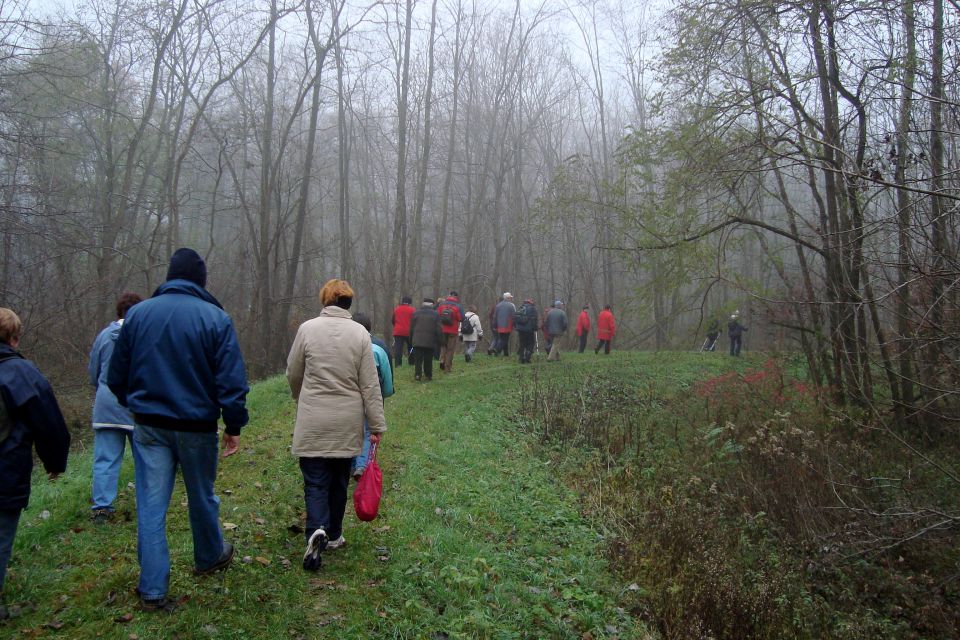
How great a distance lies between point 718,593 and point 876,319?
21.2ft

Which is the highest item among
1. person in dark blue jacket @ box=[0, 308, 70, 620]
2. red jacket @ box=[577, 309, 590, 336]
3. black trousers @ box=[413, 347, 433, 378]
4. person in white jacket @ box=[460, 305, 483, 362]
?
red jacket @ box=[577, 309, 590, 336]

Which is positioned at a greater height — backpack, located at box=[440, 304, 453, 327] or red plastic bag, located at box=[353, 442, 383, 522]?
backpack, located at box=[440, 304, 453, 327]

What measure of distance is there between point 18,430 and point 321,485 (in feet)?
5.95

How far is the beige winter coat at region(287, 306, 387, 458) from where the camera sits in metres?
4.56

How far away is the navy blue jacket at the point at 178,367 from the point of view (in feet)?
12.5

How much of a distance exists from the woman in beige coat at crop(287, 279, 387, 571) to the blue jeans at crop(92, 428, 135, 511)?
6.06 ft

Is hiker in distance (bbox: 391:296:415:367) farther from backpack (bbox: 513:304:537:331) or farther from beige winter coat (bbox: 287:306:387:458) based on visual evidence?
beige winter coat (bbox: 287:306:387:458)

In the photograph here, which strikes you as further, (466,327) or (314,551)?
(466,327)

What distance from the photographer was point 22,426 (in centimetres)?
376

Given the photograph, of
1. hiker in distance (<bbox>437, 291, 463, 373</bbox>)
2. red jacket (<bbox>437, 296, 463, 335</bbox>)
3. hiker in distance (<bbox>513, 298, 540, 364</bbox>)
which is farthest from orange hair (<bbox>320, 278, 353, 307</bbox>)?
hiker in distance (<bbox>513, 298, 540, 364</bbox>)

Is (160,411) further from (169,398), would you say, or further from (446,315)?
(446,315)

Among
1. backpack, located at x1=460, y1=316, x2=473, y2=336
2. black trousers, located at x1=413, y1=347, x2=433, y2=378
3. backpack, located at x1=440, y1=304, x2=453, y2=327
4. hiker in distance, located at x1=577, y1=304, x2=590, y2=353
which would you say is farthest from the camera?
hiker in distance, located at x1=577, y1=304, x2=590, y2=353

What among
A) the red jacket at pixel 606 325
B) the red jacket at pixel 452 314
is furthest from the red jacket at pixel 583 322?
the red jacket at pixel 452 314

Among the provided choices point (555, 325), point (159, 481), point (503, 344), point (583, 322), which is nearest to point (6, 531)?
point (159, 481)
